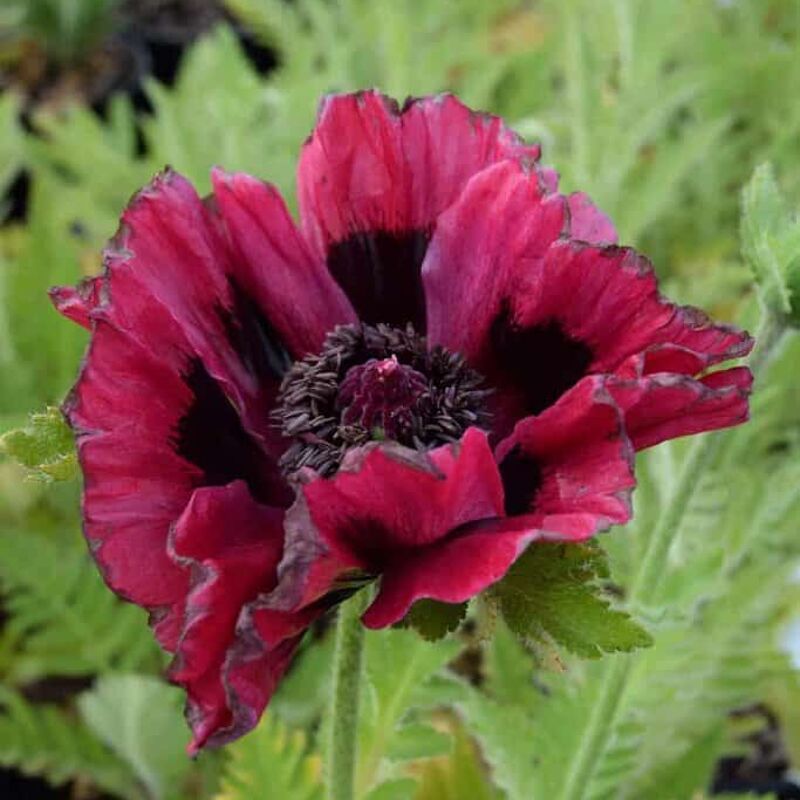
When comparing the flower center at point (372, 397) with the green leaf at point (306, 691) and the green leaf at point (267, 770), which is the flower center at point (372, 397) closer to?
the green leaf at point (267, 770)

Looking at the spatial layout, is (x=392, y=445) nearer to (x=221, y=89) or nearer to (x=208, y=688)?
(x=208, y=688)

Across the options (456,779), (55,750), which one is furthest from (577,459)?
(55,750)

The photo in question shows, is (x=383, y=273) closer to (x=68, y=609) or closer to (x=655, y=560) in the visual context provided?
(x=655, y=560)

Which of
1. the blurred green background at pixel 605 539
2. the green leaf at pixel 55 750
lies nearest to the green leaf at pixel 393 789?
the blurred green background at pixel 605 539

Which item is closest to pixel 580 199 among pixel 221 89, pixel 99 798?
pixel 221 89

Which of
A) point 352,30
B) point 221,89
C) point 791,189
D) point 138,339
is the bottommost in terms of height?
point 138,339

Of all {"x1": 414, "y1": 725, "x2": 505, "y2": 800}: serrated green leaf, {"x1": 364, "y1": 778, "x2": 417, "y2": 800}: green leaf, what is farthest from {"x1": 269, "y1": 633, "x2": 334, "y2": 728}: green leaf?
{"x1": 364, "y1": 778, "x2": 417, "y2": 800}: green leaf

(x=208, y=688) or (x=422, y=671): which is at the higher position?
(x=422, y=671)
